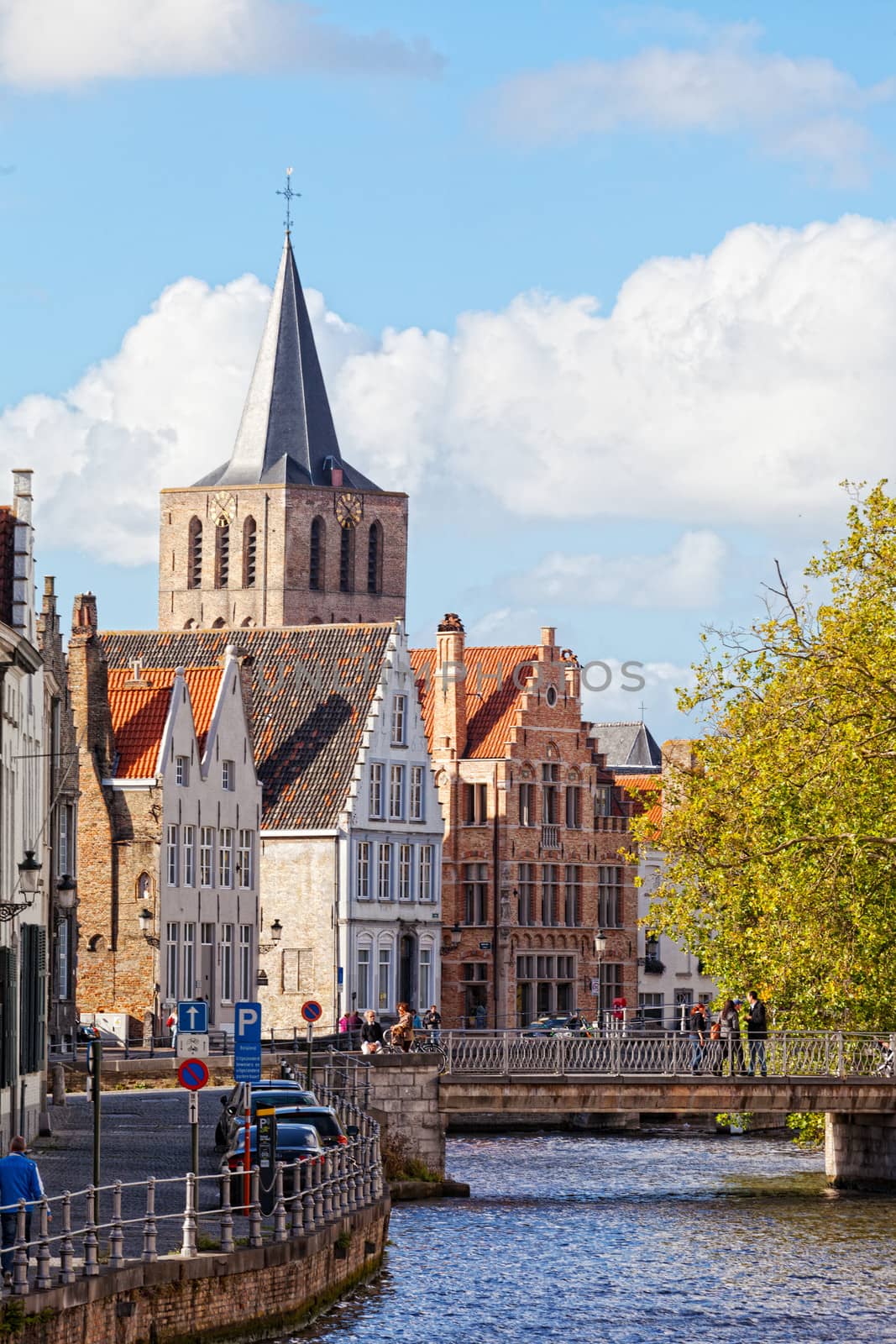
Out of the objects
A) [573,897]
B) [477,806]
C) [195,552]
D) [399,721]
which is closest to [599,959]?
[573,897]

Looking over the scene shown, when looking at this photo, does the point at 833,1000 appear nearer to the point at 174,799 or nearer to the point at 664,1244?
the point at 664,1244

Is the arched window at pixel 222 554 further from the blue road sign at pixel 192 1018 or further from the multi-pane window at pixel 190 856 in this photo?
the blue road sign at pixel 192 1018

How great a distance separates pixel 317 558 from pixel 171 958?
67512 mm

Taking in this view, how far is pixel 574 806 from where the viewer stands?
101 m

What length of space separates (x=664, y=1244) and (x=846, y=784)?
32.2 feet

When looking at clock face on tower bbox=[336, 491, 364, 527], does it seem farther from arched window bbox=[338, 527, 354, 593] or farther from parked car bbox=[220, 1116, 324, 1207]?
parked car bbox=[220, 1116, 324, 1207]

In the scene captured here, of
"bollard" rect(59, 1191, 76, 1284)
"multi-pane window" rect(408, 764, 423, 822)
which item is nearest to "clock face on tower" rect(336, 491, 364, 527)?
"multi-pane window" rect(408, 764, 423, 822)

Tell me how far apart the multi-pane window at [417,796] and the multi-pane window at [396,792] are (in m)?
0.44

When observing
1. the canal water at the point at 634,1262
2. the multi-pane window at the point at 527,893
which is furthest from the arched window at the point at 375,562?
the canal water at the point at 634,1262

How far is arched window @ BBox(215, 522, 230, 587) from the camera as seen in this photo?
144 meters

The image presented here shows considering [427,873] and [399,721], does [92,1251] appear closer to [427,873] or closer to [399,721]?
[399,721]

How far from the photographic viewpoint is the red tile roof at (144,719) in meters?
78.1

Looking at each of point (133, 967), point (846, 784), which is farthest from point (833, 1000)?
point (133, 967)

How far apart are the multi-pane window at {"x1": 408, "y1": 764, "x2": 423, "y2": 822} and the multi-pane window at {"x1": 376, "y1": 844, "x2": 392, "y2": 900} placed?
1.89m
